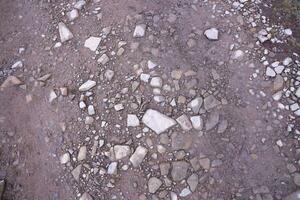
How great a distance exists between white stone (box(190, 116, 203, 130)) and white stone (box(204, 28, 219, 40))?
669mm

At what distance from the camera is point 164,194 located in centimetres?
278

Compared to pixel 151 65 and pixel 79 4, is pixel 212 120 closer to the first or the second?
pixel 151 65

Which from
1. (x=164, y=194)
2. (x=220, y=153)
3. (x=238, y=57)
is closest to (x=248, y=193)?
(x=220, y=153)

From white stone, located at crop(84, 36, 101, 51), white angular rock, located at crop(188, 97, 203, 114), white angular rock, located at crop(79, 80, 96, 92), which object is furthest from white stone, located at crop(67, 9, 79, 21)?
white angular rock, located at crop(188, 97, 203, 114)

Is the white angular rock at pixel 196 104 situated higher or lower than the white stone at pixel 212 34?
lower

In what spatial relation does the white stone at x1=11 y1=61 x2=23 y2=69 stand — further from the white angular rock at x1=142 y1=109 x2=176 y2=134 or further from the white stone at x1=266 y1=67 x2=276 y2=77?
the white stone at x1=266 y1=67 x2=276 y2=77

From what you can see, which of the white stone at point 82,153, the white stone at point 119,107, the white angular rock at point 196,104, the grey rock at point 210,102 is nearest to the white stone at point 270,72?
the grey rock at point 210,102

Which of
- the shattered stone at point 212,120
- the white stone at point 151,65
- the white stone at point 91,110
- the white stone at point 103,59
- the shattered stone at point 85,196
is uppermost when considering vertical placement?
the white stone at point 103,59

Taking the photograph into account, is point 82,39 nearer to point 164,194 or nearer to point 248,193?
point 164,194

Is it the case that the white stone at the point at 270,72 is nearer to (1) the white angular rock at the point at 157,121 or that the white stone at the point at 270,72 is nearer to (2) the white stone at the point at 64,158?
(1) the white angular rock at the point at 157,121

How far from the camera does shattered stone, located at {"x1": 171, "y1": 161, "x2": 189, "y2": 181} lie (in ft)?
9.23

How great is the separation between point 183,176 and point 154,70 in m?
0.81

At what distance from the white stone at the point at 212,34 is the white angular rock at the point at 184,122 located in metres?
0.68

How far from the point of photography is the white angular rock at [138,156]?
2.88 m
